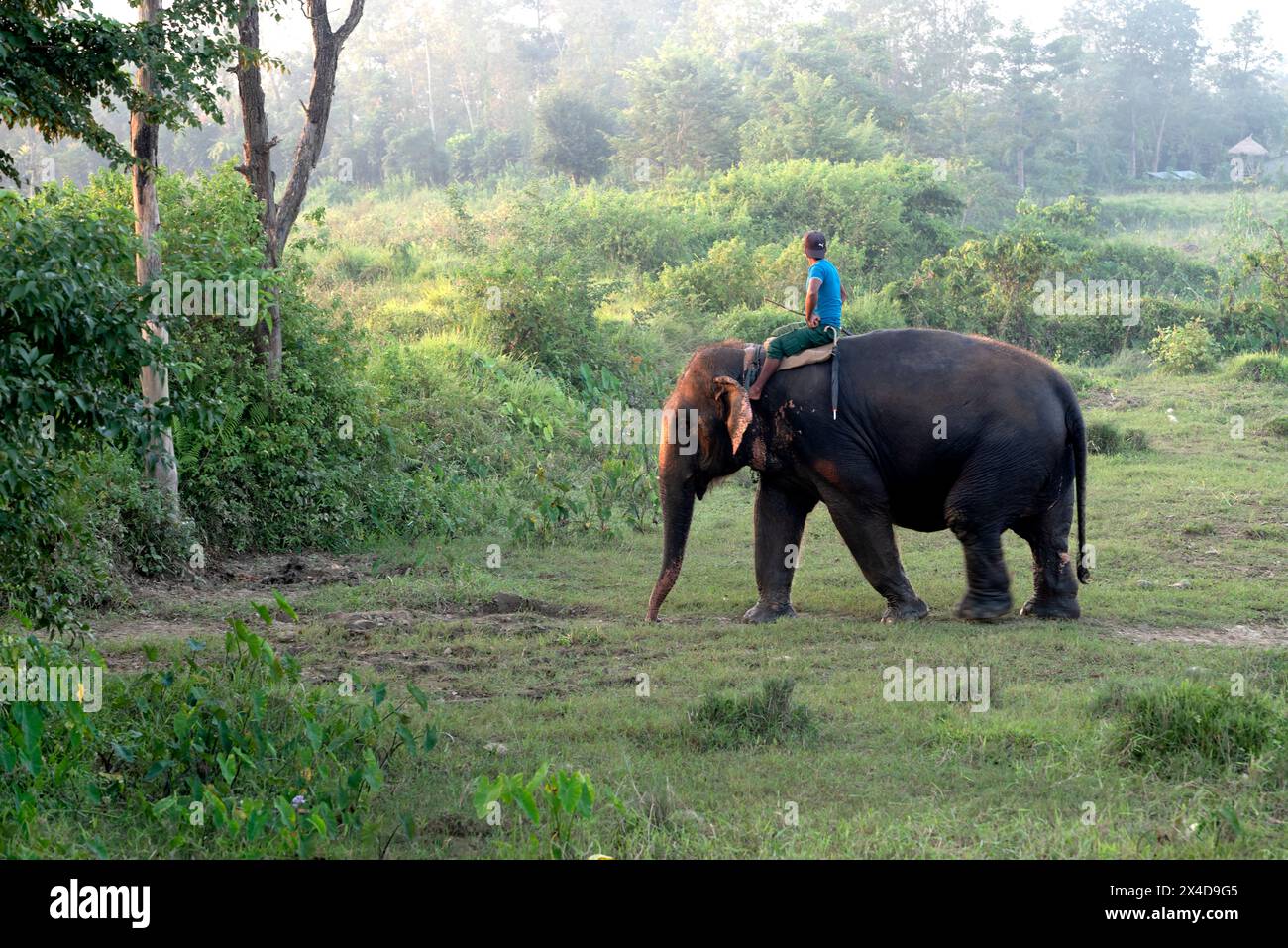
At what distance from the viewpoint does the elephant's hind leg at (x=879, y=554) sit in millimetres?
9742

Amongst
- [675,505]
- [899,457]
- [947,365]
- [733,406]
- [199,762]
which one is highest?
[947,365]

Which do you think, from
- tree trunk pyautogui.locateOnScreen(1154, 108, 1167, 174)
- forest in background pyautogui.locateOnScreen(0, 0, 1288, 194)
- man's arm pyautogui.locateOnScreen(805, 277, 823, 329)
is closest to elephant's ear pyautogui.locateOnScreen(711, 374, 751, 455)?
man's arm pyautogui.locateOnScreen(805, 277, 823, 329)

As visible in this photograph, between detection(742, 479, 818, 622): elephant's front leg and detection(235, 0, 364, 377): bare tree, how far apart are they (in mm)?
4873

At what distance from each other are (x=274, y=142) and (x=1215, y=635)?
28.9 feet

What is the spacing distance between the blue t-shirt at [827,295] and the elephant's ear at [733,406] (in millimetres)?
824

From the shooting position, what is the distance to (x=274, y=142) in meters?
11.8

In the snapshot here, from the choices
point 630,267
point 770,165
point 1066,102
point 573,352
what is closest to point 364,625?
point 573,352

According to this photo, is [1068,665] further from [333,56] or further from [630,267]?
[630,267]

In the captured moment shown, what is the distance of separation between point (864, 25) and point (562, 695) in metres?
59.9

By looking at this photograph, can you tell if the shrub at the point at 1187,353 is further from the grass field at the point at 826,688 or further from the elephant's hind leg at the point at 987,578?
the elephant's hind leg at the point at 987,578

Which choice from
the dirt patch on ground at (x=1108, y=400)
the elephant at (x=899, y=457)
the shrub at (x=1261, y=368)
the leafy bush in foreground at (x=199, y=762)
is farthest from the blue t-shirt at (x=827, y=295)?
the shrub at (x=1261, y=368)

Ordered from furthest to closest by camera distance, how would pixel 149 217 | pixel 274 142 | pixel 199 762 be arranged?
pixel 274 142 → pixel 149 217 → pixel 199 762

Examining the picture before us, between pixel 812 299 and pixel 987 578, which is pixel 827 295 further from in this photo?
pixel 987 578

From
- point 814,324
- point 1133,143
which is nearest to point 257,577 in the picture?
point 814,324
